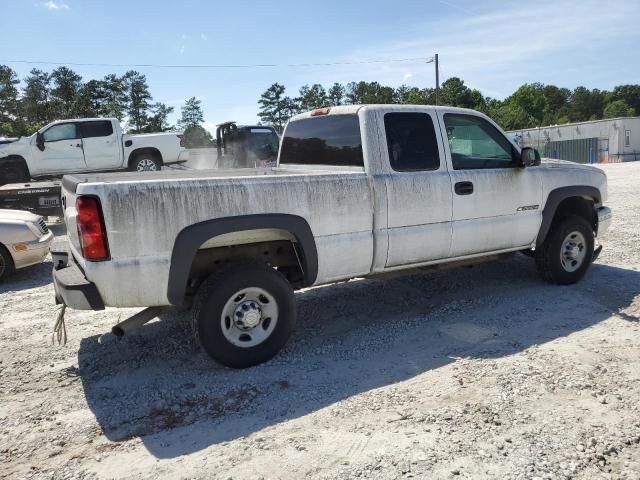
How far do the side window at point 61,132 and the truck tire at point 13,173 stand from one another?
100 centimetres

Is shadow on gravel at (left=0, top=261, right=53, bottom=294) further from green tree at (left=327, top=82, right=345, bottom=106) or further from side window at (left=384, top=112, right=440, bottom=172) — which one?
green tree at (left=327, top=82, right=345, bottom=106)

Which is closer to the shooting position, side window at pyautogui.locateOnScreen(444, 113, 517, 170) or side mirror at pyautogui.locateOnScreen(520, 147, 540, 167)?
side window at pyautogui.locateOnScreen(444, 113, 517, 170)

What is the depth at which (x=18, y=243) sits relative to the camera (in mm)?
6984

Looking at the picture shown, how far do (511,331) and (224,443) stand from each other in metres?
2.74

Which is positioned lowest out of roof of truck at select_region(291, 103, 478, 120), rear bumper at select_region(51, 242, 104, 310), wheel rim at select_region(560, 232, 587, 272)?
wheel rim at select_region(560, 232, 587, 272)

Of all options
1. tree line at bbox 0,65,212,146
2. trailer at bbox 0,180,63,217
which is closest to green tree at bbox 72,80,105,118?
tree line at bbox 0,65,212,146

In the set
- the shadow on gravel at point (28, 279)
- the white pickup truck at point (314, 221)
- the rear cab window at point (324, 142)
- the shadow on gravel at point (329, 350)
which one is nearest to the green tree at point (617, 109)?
the shadow on gravel at point (329, 350)

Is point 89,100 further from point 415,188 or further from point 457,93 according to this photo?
point 415,188

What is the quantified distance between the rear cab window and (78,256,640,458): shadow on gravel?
1543mm

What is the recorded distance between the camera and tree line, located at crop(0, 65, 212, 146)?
65.1 metres

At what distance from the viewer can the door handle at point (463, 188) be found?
485cm

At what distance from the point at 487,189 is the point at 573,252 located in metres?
1.56

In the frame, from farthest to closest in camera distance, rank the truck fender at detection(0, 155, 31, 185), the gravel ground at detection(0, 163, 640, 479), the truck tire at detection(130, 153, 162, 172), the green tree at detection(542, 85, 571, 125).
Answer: the green tree at detection(542, 85, 571, 125) < the truck tire at detection(130, 153, 162, 172) < the truck fender at detection(0, 155, 31, 185) < the gravel ground at detection(0, 163, 640, 479)

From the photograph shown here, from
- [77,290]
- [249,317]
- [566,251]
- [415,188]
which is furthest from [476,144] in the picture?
[77,290]
